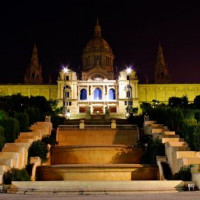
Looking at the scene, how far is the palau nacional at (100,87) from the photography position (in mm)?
72812

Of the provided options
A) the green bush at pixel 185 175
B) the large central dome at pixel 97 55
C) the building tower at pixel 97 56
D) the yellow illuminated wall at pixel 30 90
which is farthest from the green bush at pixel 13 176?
the large central dome at pixel 97 55

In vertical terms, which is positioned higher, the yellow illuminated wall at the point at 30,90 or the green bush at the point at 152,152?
the yellow illuminated wall at the point at 30,90

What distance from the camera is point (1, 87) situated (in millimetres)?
79125

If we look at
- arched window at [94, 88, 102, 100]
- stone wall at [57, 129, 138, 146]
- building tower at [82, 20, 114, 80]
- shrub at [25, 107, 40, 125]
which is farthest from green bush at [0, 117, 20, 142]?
building tower at [82, 20, 114, 80]

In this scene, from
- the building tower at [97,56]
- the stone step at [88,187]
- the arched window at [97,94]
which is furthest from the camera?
the building tower at [97,56]

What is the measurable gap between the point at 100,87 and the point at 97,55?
50.2 ft

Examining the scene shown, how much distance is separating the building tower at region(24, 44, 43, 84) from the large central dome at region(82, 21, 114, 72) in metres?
11.2

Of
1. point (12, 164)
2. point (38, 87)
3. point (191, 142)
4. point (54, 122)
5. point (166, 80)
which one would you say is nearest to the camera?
point (12, 164)

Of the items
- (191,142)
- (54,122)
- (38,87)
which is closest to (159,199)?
(191,142)

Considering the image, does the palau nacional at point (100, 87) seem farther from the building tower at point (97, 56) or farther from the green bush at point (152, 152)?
the green bush at point (152, 152)

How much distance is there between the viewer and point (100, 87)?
74.8 metres

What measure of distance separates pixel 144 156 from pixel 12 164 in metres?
6.60

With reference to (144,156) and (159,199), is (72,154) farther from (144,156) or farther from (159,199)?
(159,199)

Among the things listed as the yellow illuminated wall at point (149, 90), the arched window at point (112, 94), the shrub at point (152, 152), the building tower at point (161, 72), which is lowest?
the shrub at point (152, 152)
